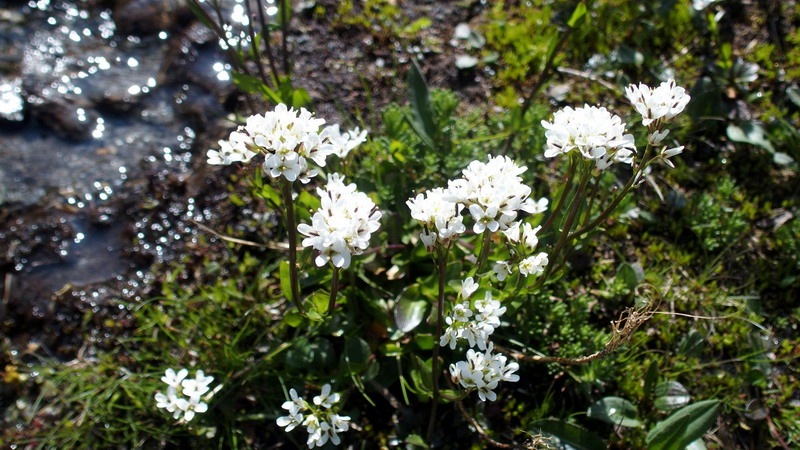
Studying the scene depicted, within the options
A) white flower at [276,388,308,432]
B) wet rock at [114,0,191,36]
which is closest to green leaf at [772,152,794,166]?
white flower at [276,388,308,432]

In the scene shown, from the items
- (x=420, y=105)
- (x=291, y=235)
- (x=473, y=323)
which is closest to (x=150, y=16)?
(x=420, y=105)

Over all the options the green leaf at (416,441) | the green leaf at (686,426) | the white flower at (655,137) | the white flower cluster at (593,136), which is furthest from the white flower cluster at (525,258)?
the green leaf at (686,426)

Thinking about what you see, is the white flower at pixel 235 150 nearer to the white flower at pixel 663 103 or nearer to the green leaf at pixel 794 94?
the white flower at pixel 663 103

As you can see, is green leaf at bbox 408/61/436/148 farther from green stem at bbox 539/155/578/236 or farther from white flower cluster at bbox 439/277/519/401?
white flower cluster at bbox 439/277/519/401

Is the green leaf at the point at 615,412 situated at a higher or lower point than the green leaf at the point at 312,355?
lower

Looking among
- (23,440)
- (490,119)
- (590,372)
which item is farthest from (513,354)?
(23,440)

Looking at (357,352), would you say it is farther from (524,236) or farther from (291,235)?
(524,236)

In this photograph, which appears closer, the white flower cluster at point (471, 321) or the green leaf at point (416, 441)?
the white flower cluster at point (471, 321)
